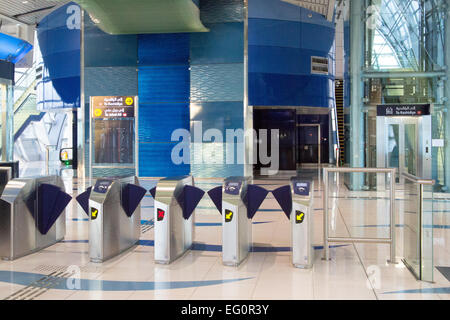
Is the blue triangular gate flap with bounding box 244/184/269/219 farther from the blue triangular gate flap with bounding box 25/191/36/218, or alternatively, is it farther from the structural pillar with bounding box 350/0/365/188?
the structural pillar with bounding box 350/0/365/188

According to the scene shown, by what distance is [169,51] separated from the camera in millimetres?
10211

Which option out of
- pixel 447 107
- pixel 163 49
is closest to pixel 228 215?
pixel 163 49

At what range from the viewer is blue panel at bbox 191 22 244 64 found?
9.47m

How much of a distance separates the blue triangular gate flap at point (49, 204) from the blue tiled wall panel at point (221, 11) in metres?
5.32

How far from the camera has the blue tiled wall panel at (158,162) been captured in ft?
33.9

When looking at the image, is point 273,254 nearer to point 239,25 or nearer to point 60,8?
point 239,25

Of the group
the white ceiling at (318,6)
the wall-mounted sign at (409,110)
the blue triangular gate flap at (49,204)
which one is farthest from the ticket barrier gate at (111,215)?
the white ceiling at (318,6)

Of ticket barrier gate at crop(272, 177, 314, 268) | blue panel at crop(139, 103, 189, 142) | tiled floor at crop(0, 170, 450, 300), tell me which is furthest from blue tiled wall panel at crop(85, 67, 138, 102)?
ticket barrier gate at crop(272, 177, 314, 268)

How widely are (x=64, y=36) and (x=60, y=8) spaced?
1.10m

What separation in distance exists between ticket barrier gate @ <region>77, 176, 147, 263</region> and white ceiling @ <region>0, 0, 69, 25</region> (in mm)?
12322

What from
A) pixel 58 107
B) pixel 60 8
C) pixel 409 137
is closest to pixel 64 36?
pixel 60 8

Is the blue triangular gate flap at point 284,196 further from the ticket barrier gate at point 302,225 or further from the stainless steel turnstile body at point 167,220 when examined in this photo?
the stainless steel turnstile body at point 167,220

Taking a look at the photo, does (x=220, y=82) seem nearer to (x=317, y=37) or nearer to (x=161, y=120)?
(x=161, y=120)

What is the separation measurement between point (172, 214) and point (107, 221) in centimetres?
73
